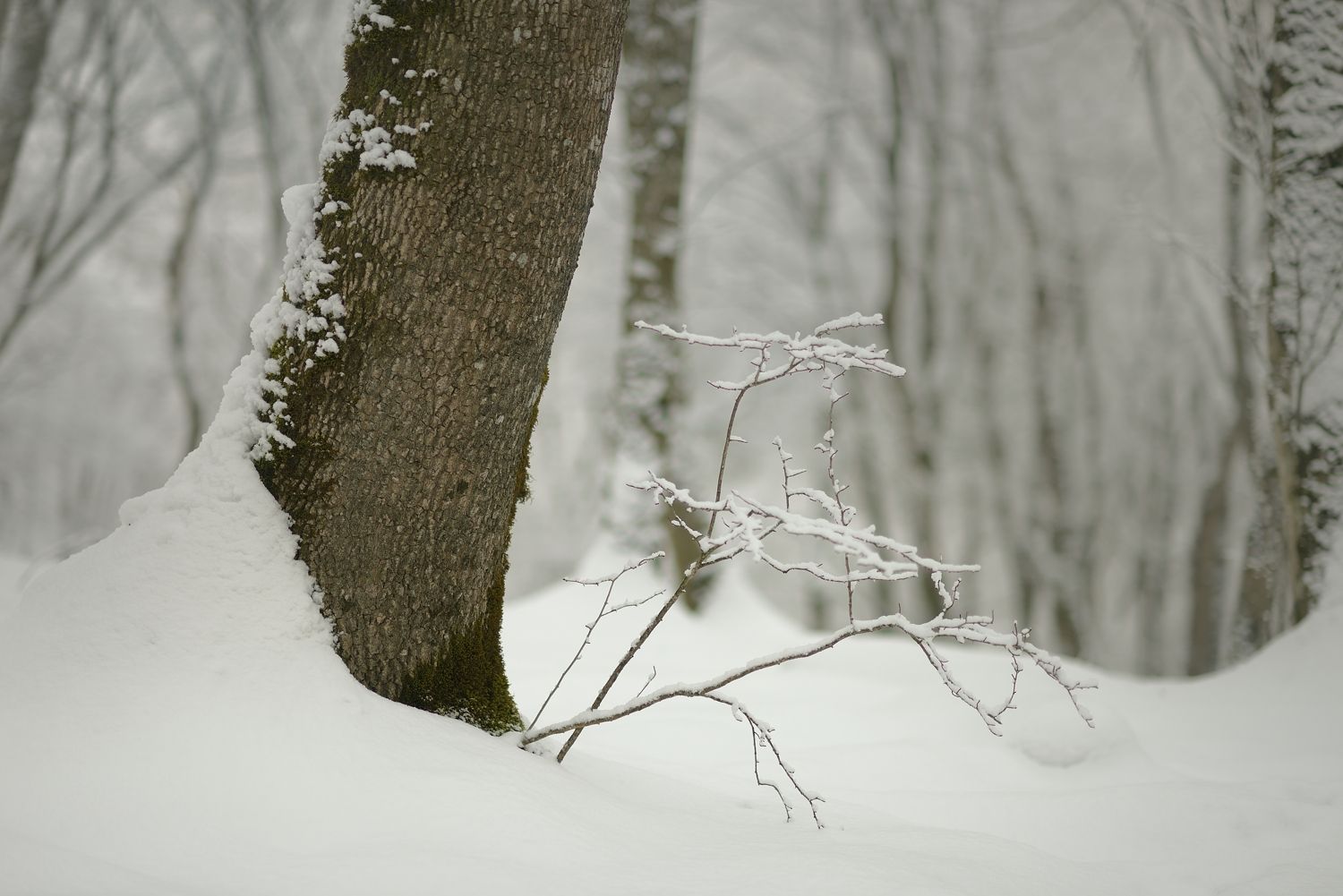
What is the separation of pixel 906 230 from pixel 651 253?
5.38m

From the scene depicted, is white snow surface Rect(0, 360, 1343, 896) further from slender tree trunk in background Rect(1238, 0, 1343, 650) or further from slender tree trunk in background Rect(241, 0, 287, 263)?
slender tree trunk in background Rect(241, 0, 287, 263)

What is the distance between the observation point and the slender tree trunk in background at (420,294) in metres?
1.98

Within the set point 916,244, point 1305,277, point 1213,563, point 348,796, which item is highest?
point 916,244

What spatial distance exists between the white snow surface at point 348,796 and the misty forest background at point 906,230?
169 inches

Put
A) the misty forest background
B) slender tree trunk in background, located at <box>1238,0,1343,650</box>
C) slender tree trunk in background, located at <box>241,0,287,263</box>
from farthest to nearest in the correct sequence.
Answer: slender tree trunk in background, located at <box>241,0,287,263</box>
the misty forest background
slender tree trunk in background, located at <box>1238,0,1343,650</box>

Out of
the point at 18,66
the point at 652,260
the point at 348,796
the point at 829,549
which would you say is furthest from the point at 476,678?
the point at 18,66

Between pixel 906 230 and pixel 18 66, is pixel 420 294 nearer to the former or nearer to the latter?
pixel 18 66

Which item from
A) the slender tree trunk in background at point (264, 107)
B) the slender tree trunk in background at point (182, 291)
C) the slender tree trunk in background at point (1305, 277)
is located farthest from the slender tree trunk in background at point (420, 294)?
the slender tree trunk in background at point (182, 291)

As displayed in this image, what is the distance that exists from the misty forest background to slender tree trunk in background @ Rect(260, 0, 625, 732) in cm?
453

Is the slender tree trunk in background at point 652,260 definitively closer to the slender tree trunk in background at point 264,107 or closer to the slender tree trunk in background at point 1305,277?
the slender tree trunk in background at point 1305,277

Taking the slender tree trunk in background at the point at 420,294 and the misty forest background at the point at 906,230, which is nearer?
the slender tree trunk in background at the point at 420,294

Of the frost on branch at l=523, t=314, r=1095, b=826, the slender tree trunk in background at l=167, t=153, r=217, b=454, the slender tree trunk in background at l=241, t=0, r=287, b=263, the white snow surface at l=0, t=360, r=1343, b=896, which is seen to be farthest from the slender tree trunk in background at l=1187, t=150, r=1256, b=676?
the slender tree trunk in background at l=167, t=153, r=217, b=454

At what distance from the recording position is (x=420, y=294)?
1.98 meters

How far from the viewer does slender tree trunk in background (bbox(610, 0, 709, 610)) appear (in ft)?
21.5
